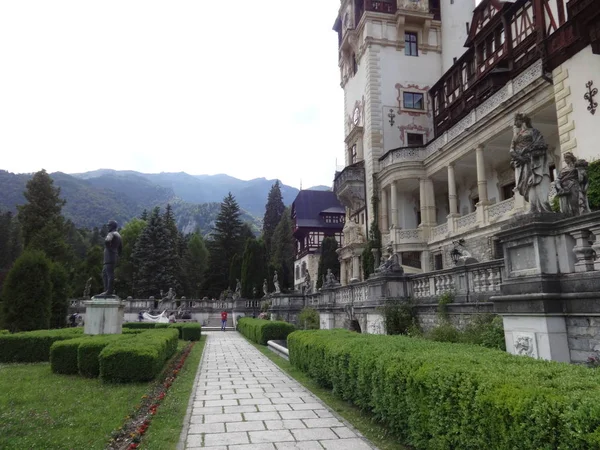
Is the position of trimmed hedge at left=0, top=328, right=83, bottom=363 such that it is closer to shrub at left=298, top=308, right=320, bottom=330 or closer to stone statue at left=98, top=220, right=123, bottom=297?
stone statue at left=98, top=220, right=123, bottom=297

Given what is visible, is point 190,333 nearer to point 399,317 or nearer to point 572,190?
point 399,317

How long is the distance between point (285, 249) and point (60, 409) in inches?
2499

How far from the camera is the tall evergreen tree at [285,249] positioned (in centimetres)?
6568

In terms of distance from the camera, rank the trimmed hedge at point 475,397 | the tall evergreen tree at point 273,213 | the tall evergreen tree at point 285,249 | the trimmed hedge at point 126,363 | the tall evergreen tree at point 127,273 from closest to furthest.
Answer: the trimmed hedge at point 475,397, the trimmed hedge at point 126,363, the tall evergreen tree at point 127,273, the tall evergreen tree at point 285,249, the tall evergreen tree at point 273,213

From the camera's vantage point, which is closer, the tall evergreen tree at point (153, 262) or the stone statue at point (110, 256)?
the stone statue at point (110, 256)

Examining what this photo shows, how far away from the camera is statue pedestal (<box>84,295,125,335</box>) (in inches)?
618

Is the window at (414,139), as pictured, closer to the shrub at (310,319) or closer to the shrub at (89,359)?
the shrub at (310,319)

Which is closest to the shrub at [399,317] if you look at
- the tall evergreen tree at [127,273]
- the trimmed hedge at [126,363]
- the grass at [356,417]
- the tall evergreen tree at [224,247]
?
the grass at [356,417]

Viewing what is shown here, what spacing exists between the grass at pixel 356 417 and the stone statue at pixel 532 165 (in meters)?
4.35

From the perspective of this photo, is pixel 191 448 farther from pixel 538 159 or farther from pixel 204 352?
pixel 204 352

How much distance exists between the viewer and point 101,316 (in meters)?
15.8

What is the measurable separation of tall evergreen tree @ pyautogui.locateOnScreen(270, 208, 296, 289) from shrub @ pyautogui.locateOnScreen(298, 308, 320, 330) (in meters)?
38.8

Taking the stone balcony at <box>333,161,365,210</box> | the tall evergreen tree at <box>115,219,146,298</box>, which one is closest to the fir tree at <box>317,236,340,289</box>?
the stone balcony at <box>333,161,365,210</box>

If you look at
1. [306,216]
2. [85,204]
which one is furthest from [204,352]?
[85,204]
